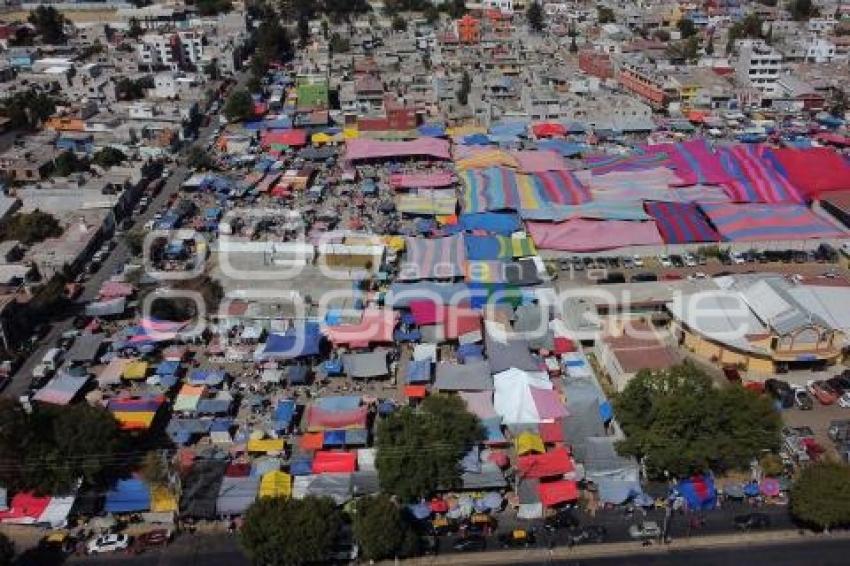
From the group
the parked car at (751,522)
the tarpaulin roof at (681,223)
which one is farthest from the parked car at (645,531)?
the tarpaulin roof at (681,223)

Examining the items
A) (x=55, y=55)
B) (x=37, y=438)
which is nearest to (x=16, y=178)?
(x=37, y=438)

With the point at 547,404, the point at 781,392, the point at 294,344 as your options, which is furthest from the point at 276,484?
the point at 781,392

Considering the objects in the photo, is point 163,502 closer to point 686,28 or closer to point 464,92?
point 464,92

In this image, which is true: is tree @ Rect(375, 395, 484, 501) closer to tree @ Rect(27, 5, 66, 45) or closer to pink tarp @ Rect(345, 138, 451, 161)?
pink tarp @ Rect(345, 138, 451, 161)

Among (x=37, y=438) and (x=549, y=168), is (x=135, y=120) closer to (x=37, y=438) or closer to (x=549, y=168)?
(x=549, y=168)

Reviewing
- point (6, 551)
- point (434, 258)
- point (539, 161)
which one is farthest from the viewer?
point (539, 161)

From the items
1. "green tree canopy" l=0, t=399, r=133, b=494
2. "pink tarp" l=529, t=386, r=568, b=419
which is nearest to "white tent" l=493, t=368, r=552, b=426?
"pink tarp" l=529, t=386, r=568, b=419

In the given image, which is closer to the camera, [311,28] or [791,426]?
[791,426]
